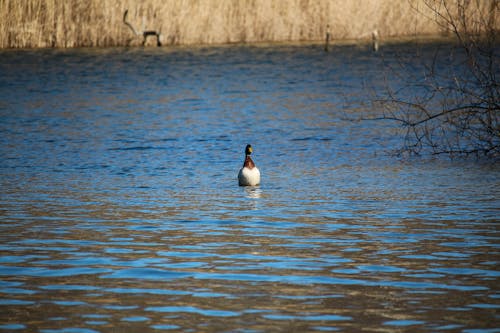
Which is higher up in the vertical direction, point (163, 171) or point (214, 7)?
point (214, 7)

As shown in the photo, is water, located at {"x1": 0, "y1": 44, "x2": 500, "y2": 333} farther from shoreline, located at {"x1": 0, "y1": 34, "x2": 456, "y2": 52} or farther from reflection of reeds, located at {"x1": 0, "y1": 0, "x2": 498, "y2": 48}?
shoreline, located at {"x1": 0, "y1": 34, "x2": 456, "y2": 52}

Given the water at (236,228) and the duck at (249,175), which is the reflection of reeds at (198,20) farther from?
the duck at (249,175)

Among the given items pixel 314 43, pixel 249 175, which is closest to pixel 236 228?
pixel 249 175

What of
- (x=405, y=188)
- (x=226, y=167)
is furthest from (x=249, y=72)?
(x=405, y=188)

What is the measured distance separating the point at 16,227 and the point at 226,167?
6.43 m

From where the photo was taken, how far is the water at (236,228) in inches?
304

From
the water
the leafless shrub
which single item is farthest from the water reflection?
the leafless shrub

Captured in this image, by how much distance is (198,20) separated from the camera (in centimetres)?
4866

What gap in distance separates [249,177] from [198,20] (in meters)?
34.7

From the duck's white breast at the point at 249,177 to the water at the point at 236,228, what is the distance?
0.24 m

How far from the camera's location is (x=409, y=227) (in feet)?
37.3

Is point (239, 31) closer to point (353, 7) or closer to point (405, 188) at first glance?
point (353, 7)

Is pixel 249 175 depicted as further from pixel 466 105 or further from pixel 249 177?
pixel 466 105

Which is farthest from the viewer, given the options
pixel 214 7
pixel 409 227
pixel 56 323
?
pixel 214 7
